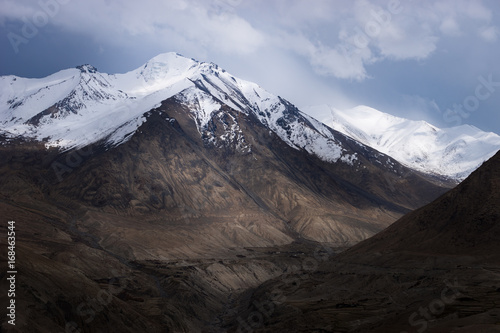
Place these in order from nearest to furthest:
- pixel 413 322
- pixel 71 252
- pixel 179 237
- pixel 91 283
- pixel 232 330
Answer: pixel 413 322
pixel 91 283
pixel 232 330
pixel 71 252
pixel 179 237

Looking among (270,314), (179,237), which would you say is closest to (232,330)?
(270,314)

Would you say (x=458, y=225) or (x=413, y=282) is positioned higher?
(x=458, y=225)

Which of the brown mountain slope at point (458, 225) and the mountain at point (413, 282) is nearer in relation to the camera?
the mountain at point (413, 282)

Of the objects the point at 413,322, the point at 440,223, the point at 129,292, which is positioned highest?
the point at 440,223

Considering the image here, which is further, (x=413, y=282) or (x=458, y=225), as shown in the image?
(x=458, y=225)

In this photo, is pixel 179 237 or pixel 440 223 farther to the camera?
pixel 179 237

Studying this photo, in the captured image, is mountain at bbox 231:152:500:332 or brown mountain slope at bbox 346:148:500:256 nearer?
mountain at bbox 231:152:500:332

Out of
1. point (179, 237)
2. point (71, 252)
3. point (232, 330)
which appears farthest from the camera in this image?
point (179, 237)

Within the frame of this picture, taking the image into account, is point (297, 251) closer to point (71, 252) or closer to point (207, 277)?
point (207, 277)
